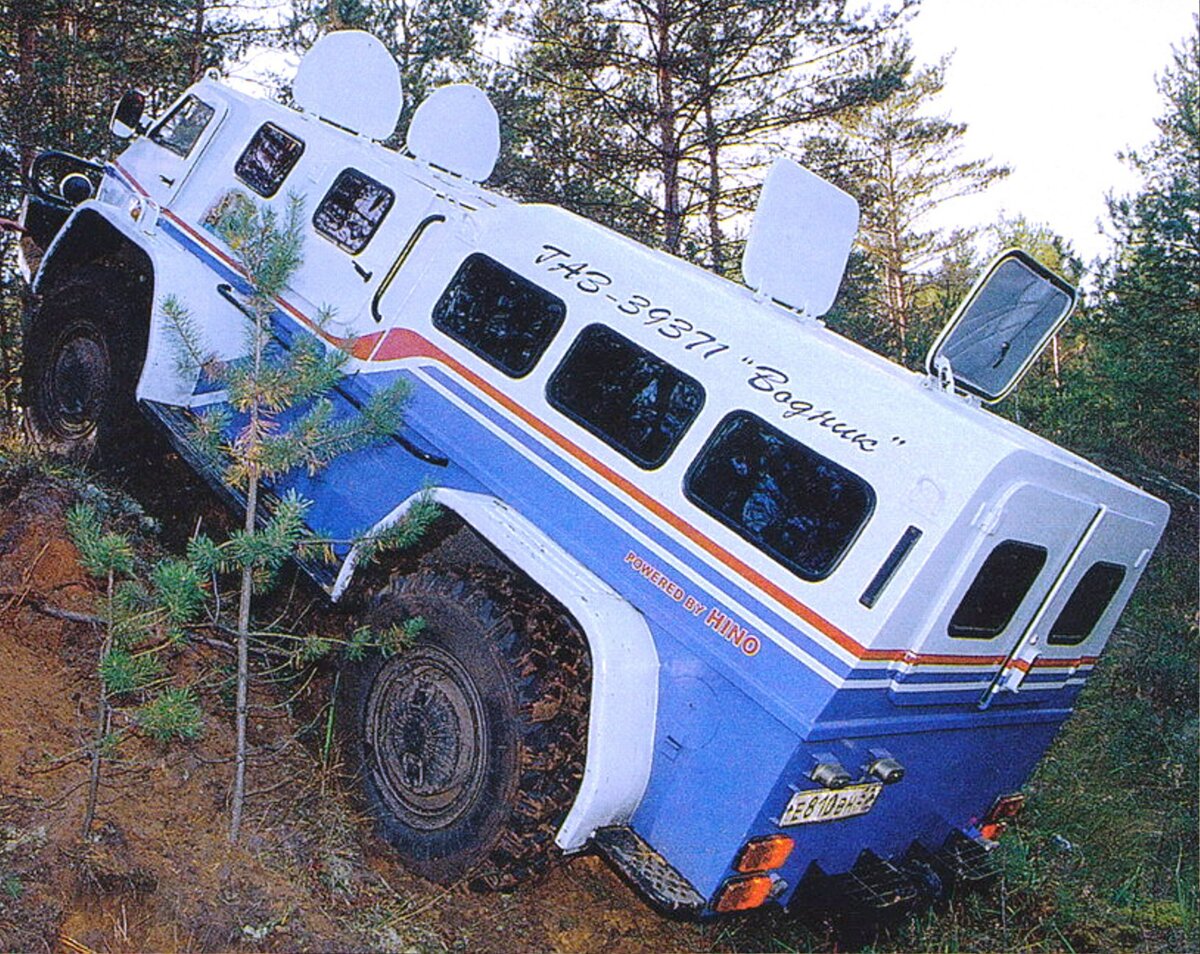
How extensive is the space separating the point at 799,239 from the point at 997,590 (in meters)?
2.01

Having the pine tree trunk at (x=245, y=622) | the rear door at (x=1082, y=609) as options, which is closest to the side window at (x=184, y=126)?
the pine tree trunk at (x=245, y=622)

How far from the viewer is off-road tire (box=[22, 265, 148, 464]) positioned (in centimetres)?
612

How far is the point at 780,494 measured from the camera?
13.0 ft

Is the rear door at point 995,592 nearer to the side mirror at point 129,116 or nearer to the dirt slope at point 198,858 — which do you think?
the dirt slope at point 198,858

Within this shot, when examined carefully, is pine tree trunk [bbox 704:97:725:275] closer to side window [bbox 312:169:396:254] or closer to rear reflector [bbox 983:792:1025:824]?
side window [bbox 312:169:396:254]

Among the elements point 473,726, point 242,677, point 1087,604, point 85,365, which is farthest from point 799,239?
point 85,365

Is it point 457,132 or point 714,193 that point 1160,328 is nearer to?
point 714,193

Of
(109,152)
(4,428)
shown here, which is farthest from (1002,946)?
(109,152)

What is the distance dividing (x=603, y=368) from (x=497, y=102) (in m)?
→ 11.7

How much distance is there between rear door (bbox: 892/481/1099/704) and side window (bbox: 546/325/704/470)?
4.23ft

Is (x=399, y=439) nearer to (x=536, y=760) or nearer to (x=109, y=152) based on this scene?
(x=536, y=760)

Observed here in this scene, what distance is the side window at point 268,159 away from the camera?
628 cm

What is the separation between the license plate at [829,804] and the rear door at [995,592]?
16.7 inches

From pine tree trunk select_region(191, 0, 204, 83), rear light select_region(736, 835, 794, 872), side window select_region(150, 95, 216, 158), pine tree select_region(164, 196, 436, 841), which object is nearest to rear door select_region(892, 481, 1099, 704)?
rear light select_region(736, 835, 794, 872)
